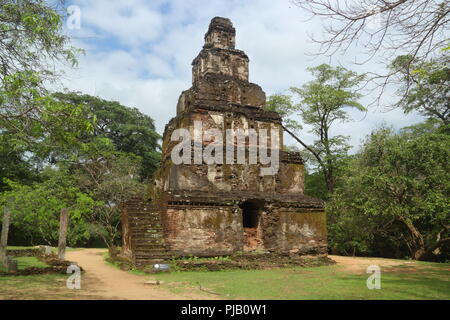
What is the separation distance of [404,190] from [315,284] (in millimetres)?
9214

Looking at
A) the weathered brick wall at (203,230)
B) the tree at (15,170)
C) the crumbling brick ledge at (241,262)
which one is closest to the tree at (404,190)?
the crumbling brick ledge at (241,262)

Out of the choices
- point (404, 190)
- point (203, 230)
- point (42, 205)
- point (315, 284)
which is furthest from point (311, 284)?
point (42, 205)

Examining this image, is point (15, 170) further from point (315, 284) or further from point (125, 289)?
point (315, 284)

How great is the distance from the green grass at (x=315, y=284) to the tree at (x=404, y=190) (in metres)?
4.53

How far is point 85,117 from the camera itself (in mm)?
7969

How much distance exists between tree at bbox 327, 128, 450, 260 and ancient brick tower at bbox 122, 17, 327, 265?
120 inches

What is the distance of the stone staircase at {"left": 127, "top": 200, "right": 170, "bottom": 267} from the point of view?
1170cm

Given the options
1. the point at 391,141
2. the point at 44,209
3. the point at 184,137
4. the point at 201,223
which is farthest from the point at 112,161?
the point at 391,141

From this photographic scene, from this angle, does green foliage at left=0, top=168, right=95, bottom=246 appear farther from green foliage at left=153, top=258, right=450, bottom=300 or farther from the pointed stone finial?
the pointed stone finial

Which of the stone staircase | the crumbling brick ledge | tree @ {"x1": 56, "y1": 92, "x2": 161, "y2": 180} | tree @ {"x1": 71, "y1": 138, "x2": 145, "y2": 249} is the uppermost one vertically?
tree @ {"x1": 56, "y1": 92, "x2": 161, "y2": 180}

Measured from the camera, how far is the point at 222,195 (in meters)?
13.8

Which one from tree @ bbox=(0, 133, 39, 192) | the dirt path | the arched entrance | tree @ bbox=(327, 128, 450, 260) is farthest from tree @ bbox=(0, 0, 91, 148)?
tree @ bbox=(0, 133, 39, 192)

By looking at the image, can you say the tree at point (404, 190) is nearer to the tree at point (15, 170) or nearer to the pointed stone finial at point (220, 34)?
the pointed stone finial at point (220, 34)

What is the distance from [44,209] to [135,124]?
19.2m
